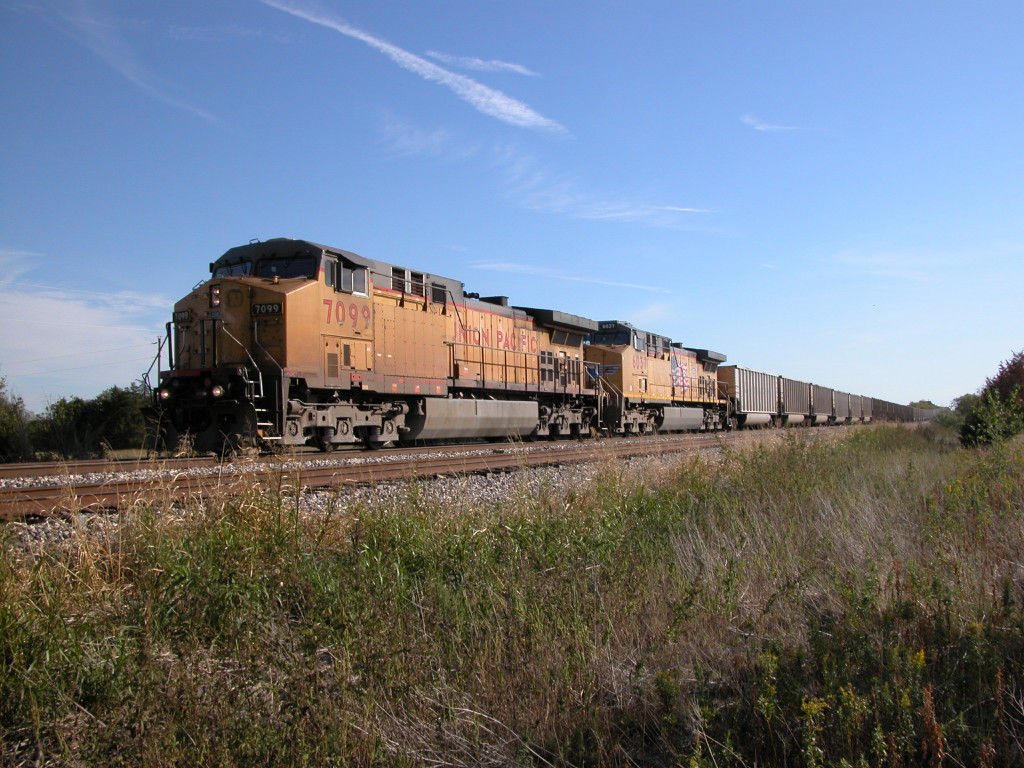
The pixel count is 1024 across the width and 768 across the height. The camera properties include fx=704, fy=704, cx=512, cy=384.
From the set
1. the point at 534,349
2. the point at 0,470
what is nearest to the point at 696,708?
the point at 0,470

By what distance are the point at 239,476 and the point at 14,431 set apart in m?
15.8

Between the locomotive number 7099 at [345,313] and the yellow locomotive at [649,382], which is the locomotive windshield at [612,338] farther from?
the locomotive number 7099 at [345,313]

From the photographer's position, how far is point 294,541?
14.3 ft

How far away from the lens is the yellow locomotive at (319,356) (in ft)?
36.7

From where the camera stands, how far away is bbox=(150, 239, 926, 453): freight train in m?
11.2

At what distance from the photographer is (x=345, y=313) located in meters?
12.4

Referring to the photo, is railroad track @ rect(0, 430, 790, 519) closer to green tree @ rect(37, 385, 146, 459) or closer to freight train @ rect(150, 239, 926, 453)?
freight train @ rect(150, 239, 926, 453)

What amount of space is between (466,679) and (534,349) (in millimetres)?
16083

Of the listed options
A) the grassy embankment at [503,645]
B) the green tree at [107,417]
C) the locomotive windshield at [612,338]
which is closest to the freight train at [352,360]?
the locomotive windshield at [612,338]

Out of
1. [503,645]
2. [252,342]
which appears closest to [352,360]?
[252,342]

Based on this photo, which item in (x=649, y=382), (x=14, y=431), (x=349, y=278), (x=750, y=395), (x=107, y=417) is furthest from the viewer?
(x=750, y=395)

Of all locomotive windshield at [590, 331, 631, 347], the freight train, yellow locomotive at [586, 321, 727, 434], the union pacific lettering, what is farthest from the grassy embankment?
locomotive windshield at [590, 331, 631, 347]

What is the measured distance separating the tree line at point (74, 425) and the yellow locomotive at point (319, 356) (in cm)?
406

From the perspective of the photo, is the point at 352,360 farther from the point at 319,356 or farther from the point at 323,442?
the point at 323,442
